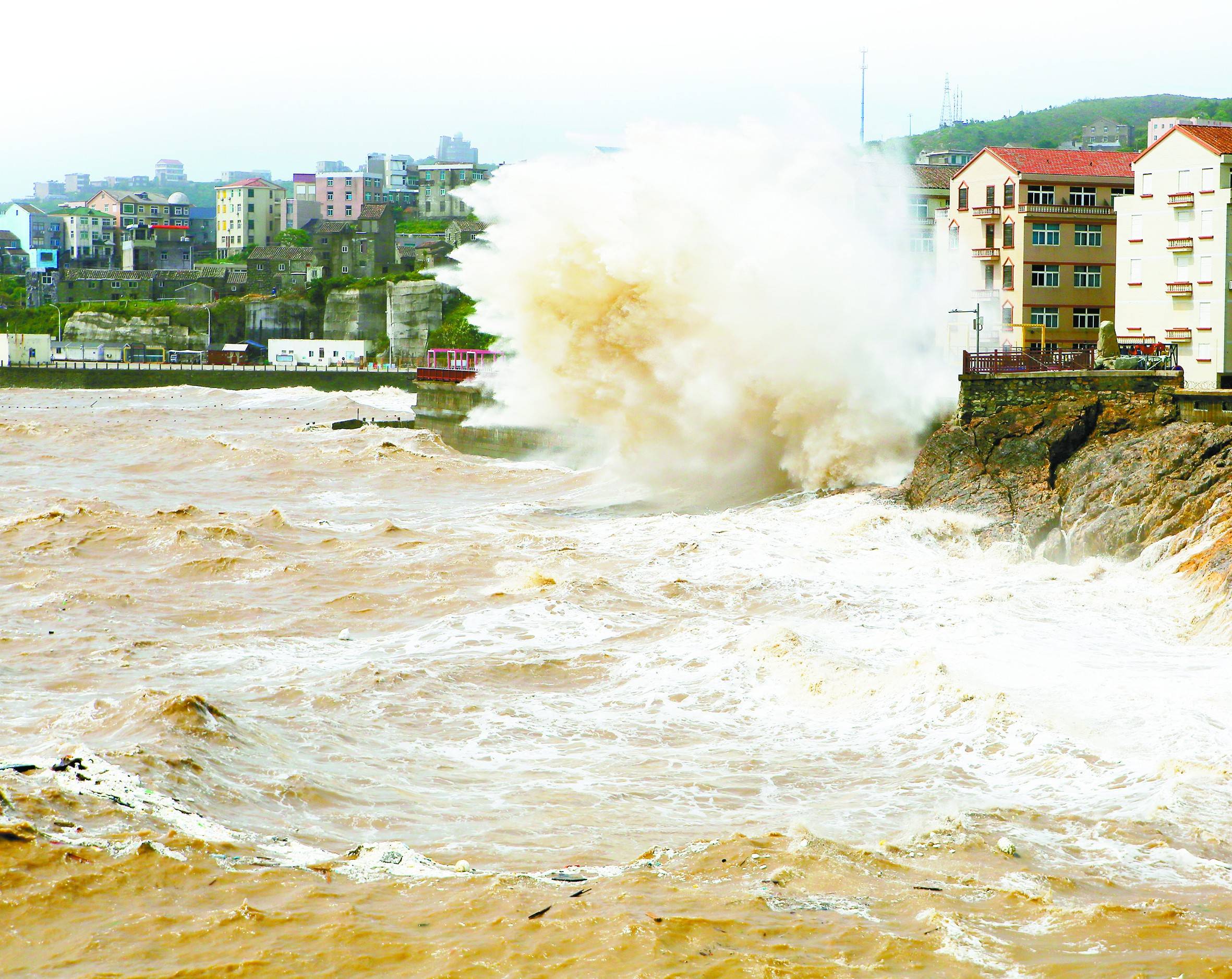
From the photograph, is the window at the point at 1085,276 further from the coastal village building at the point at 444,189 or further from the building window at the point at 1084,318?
the coastal village building at the point at 444,189

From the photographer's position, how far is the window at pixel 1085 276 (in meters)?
40.6

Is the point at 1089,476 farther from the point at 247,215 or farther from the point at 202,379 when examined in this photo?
the point at 247,215

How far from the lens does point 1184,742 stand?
12617 millimetres

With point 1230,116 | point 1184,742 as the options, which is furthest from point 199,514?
point 1230,116

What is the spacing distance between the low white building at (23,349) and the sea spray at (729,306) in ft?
273

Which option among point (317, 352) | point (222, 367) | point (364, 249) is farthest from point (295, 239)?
point (222, 367)

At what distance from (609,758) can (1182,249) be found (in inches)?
1095

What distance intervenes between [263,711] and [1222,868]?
9.22 metres

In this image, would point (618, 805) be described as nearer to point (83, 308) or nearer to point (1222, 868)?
point (1222, 868)

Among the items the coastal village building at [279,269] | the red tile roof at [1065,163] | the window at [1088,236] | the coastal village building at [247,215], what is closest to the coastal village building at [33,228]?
the coastal village building at [247,215]

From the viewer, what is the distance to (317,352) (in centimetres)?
10825

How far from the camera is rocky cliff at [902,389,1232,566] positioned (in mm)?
21203

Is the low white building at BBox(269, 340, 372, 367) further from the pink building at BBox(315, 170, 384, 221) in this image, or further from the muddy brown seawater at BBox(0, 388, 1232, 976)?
the muddy brown seawater at BBox(0, 388, 1232, 976)

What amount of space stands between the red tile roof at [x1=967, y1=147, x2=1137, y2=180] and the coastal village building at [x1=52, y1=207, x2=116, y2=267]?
13870 cm
